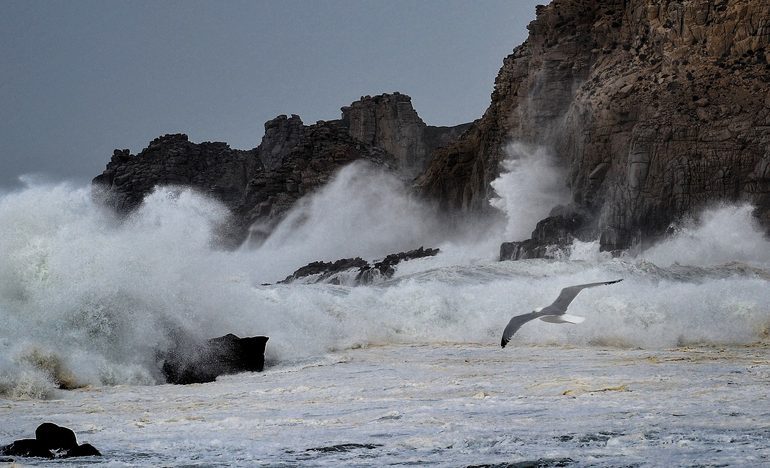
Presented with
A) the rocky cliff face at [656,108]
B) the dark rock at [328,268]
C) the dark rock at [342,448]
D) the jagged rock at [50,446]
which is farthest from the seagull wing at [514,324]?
the dark rock at [328,268]

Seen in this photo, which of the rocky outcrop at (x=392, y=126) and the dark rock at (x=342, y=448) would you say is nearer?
the dark rock at (x=342, y=448)

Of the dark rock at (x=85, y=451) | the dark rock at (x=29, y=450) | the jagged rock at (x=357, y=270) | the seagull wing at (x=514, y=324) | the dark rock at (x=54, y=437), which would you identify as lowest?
the dark rock at (x=85, y=451)

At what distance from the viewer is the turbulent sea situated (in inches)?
215

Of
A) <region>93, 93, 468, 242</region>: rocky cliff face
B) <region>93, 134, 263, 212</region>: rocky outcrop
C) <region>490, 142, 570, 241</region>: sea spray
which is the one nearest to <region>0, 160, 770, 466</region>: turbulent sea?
<region>490, 142, 570, 241</region>: sea spray

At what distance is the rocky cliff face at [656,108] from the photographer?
101ft

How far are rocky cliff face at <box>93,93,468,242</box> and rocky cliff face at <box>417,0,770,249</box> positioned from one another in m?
30.9

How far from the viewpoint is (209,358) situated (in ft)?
35.3

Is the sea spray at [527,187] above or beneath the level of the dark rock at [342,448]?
above

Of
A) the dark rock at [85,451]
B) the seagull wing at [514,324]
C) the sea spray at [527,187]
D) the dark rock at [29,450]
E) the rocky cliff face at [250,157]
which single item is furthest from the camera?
the rocky cliff face at [250,157]

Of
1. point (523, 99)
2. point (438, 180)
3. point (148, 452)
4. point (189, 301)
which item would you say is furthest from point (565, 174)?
point (148, 452)

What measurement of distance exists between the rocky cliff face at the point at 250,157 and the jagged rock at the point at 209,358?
58.1 m

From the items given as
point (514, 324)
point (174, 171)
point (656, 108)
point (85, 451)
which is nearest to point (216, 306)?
point (514, 324)

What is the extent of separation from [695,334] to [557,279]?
6262 mm

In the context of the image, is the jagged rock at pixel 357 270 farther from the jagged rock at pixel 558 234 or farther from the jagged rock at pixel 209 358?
the jagged rock at pixel 209 358
